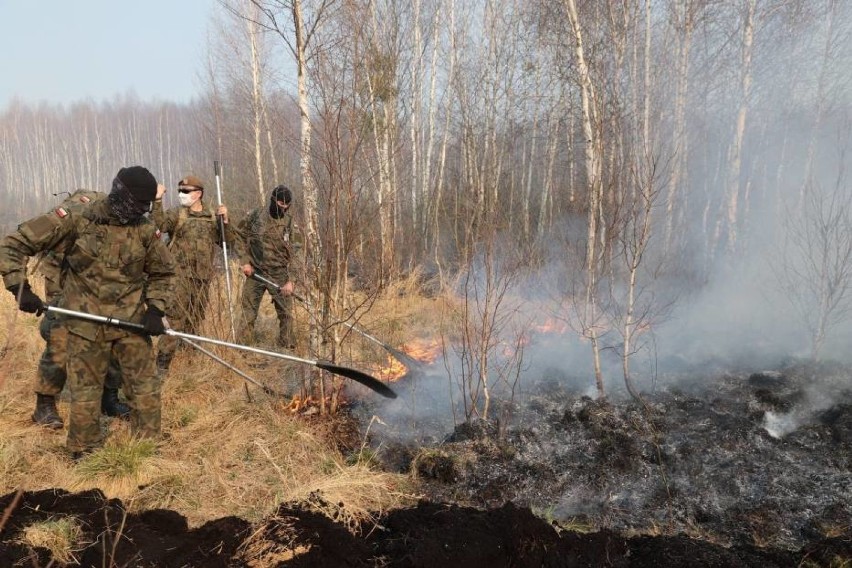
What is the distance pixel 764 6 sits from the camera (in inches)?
438

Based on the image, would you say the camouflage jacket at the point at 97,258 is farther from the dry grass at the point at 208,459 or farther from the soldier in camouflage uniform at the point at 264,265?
the soldier in camouflage uniform at the point at 264,265

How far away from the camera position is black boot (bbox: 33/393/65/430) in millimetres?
4258

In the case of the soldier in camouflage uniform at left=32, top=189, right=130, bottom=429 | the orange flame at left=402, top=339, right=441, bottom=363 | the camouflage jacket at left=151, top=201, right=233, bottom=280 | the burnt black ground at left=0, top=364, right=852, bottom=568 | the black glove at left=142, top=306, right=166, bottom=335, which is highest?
the camouflage jacket at left=151, top=201, right=233, bottom=280

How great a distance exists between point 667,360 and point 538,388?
234 cm

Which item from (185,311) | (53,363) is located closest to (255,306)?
(185,311)

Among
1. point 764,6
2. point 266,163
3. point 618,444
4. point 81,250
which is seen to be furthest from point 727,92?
point 81,250

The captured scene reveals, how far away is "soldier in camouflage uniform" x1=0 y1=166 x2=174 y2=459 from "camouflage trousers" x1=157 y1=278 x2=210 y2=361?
1476 mm

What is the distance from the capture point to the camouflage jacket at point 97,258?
3.38 m

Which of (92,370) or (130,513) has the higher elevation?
(92,370)

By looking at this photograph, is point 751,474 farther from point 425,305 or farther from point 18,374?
point 18,374

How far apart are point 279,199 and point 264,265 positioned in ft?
3.42

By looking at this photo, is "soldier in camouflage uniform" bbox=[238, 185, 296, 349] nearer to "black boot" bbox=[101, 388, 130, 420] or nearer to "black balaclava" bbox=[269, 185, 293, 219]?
"black balaclava" bbox=[269, 185, 293, 219]

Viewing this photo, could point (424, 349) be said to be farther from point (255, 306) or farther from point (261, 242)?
point (261, 242)

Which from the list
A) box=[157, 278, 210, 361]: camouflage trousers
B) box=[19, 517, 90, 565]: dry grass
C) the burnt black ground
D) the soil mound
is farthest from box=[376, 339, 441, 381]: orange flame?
box=[19, 517, 90, 565]: dry grass
